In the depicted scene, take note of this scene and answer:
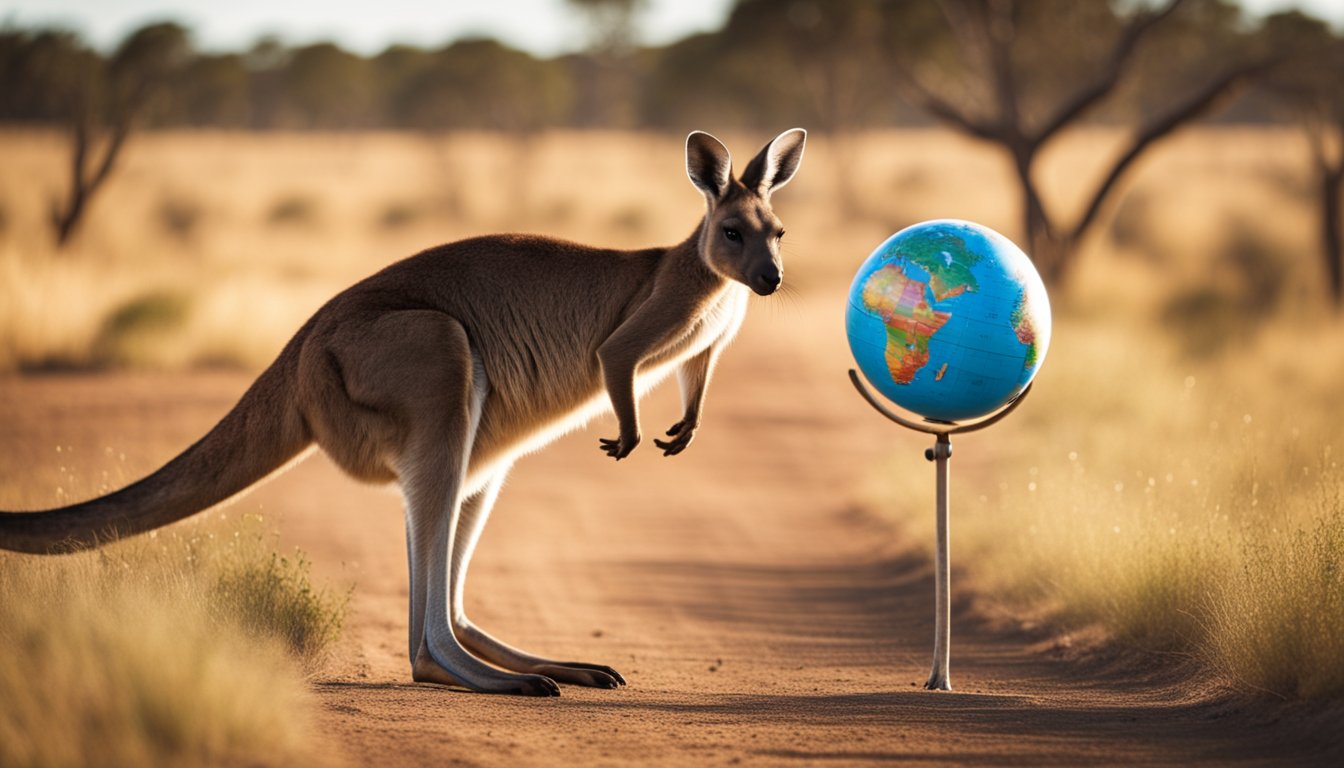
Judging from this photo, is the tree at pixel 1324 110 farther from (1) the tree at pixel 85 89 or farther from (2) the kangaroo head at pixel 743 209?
(1) the tree at pixel 85 89

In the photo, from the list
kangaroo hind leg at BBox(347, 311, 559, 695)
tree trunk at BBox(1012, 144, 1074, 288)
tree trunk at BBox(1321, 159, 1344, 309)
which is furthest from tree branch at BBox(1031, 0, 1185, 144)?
kangaroo hind leg at BBox(347, 311, 559, 695)

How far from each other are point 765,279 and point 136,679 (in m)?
2.86

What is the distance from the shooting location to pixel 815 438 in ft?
48.1

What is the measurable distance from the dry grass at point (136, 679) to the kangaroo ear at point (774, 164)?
2.85 meters

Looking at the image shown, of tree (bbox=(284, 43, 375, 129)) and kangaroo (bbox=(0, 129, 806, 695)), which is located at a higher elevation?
tree (bbox=(284, 43, 375, 129))

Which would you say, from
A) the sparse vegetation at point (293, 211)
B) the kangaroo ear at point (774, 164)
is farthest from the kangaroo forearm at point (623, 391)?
the sparse vegetation at point (293, 211)

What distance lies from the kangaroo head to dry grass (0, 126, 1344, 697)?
249cm

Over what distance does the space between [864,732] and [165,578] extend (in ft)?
10.4

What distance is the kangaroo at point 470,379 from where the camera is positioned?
559 centimetres

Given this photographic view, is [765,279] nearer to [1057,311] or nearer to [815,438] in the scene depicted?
[815,438]

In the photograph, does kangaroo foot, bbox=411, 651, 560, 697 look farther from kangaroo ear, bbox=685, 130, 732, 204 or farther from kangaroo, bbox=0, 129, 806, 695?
kangaroo ear, bbox=685, 130, 732, 204

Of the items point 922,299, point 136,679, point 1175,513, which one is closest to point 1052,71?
point 1175,513

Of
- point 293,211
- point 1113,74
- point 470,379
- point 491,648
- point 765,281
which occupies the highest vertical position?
point 293,211

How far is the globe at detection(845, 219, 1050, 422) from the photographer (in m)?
5.68
